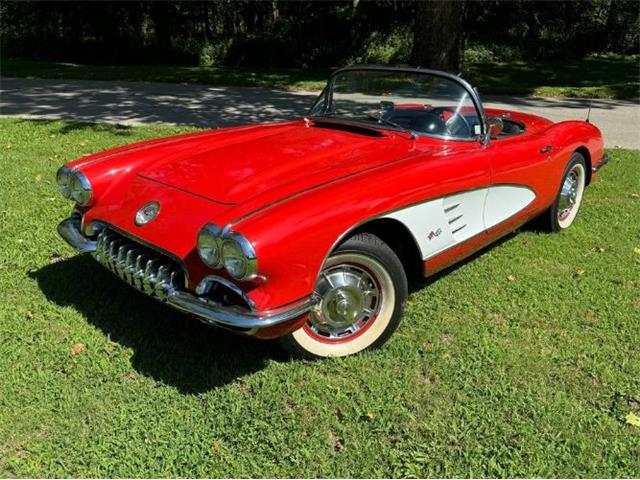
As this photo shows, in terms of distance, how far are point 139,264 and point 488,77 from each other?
48.3ft

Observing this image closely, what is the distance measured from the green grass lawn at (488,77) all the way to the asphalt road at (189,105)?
70 cm

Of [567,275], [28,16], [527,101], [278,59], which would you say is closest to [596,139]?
[567,275]

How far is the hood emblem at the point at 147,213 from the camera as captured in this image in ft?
9.48

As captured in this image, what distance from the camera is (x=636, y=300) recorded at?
3.76 m

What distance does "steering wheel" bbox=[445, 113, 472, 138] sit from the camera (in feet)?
11.6

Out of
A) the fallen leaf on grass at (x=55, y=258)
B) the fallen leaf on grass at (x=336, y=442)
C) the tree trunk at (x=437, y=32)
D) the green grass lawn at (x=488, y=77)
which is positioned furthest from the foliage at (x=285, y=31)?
the fallen leaf on grass at (x=336, y=442)

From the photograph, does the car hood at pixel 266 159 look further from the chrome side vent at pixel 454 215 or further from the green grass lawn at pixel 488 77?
the green grass lawn at pixel 488 77

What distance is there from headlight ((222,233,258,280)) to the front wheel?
46 centimetres

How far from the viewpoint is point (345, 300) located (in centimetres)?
290

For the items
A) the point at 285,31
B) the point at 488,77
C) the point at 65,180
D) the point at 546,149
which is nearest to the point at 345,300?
the point at 65,180

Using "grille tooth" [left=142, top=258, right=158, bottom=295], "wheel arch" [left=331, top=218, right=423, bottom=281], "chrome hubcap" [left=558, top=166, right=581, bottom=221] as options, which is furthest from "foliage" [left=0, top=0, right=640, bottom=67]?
"grille tooth" [left=142, top=258, right=158, bottom=295]

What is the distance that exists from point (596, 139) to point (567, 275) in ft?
5.29

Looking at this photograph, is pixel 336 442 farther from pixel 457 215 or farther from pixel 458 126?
pixel 458 126

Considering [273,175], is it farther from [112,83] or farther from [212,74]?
[212,74]
